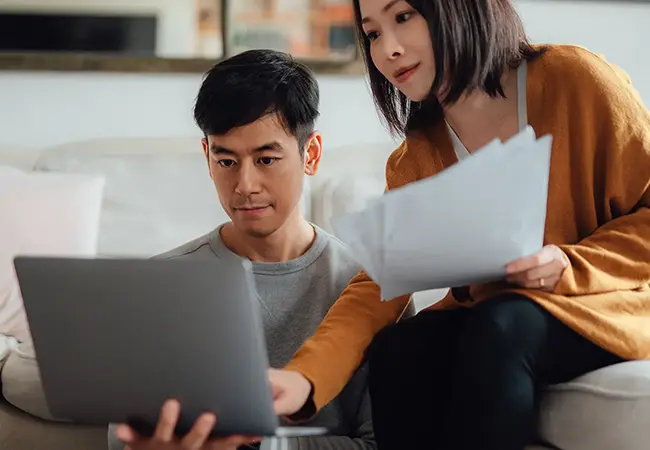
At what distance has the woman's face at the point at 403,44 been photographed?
3.74 ft

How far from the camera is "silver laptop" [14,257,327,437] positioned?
86 centimetres

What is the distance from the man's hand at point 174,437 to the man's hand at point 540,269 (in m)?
0.37

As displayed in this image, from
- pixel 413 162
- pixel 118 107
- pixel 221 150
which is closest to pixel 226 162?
pixel 221 150

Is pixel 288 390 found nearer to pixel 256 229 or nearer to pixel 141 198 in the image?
pixel 256 229

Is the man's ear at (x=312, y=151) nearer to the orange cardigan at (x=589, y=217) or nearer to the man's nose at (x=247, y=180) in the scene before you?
the man's nose at (x=247, y=180)

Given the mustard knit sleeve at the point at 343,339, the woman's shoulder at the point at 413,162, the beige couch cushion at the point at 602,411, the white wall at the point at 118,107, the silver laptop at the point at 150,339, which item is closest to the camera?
the silver laptop at the point at 150,339

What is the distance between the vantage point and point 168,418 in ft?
3.05

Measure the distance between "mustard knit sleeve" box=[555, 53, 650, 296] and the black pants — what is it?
0.28 ft

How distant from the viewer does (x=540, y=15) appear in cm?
241

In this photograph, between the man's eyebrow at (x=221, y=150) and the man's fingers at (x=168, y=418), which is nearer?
the man's fingers at (x=168, y=418)

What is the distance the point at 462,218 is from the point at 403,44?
0.34 metres

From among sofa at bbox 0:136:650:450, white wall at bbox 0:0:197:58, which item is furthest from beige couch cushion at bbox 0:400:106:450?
white wall at bbox 0:0:197:58

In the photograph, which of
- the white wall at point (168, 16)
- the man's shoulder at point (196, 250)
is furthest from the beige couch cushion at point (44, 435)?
the white wall at point (168, 16)

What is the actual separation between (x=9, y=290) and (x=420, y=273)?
3.49 feet
